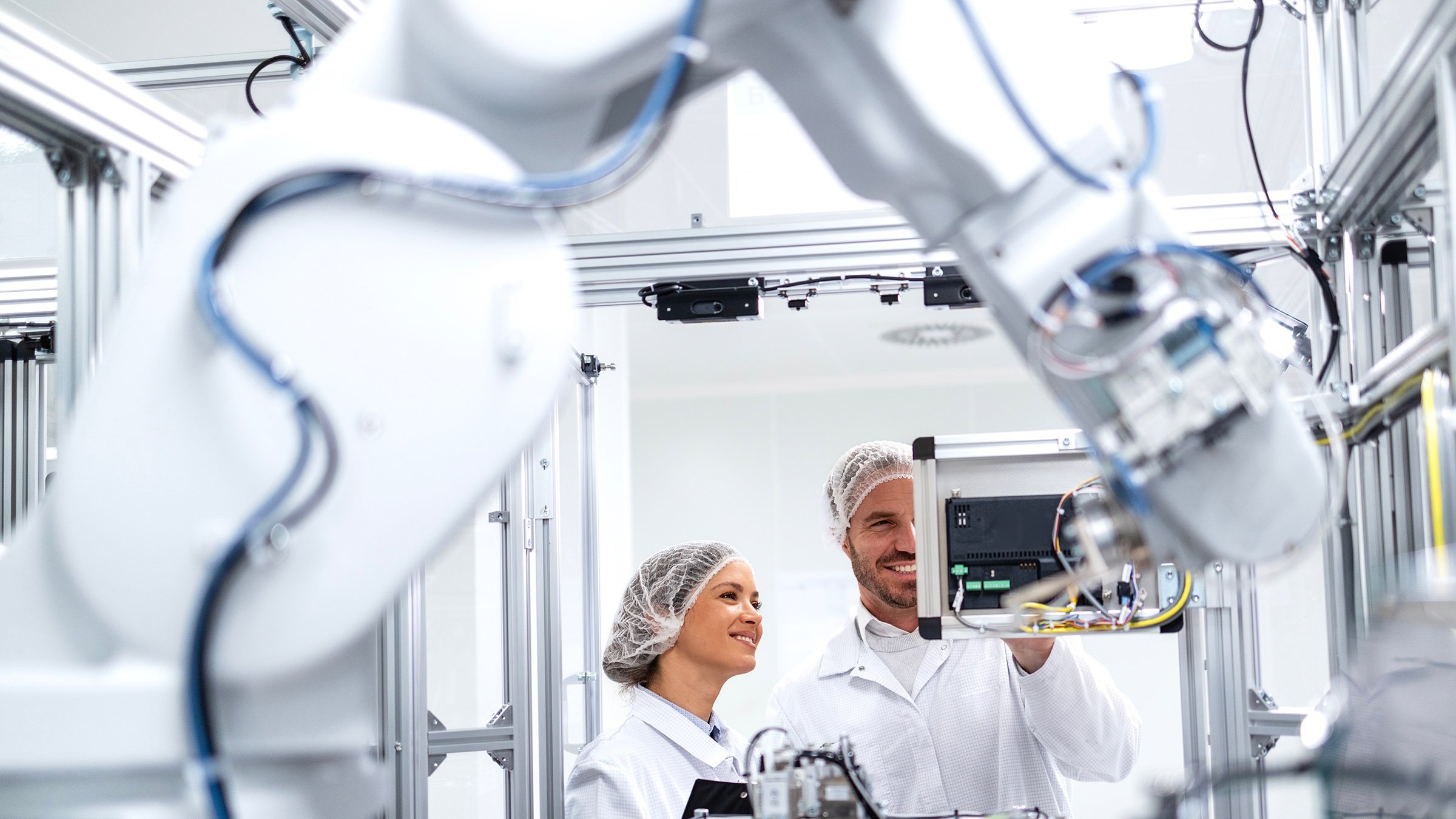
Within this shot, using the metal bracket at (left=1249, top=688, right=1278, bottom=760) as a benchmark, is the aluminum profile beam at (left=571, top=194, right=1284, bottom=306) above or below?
above

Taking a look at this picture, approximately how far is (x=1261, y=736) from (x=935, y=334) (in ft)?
12.0

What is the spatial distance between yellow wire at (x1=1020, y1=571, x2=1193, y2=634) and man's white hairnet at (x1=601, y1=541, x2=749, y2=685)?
2.85ft

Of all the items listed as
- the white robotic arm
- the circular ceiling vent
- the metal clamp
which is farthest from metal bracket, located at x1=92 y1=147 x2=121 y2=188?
the circular ceiling vent

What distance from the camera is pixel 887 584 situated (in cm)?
247

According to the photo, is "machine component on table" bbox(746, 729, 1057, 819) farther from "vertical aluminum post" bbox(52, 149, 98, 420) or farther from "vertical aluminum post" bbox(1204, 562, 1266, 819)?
"vertical aluminum post" bbox(52, 149, 98, 420)

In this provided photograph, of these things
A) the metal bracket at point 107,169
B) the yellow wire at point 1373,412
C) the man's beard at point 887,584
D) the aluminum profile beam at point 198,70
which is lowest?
the man's beard at point 887,584

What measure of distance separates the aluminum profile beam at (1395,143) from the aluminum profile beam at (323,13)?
1.41 metres

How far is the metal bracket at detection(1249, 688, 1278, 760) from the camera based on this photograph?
1908 mm

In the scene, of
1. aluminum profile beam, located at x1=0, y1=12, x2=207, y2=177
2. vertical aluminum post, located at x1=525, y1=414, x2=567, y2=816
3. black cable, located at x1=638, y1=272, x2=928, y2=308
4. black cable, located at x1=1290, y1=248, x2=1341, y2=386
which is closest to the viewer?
aluminum profile beam, located at x1=0, y1=12, x2=207, y2=177

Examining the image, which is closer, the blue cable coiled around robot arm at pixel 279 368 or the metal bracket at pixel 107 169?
the blue cable coiled around robot arm at pixel 279 368

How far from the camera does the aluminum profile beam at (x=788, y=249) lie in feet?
5.90

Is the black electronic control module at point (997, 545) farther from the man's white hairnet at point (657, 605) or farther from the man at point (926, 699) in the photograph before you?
the man's white hairnet at point (657, 605)

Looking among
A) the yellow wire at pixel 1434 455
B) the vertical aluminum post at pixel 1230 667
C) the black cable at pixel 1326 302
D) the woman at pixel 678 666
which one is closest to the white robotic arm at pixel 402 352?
the yellow wire at pixel 1434 455

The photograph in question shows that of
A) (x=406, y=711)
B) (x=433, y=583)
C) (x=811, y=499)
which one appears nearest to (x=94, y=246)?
(x=406, y=711)
